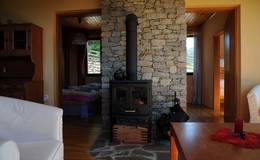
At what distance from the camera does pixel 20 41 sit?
153 inches

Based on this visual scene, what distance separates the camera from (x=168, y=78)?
3.85 m

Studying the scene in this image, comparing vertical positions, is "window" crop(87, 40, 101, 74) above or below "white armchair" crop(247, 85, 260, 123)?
above

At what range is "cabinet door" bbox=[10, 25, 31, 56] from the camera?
3.84m

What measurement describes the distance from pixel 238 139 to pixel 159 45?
8.19 ft

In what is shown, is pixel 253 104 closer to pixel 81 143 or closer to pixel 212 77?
pixel 81 143

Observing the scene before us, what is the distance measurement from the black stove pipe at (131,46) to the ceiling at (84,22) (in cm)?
289

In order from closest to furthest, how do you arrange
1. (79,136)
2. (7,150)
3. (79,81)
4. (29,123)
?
(7,150) < (29,123) < (79,136) < (79,81)

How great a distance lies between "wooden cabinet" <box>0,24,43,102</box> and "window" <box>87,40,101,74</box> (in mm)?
4329

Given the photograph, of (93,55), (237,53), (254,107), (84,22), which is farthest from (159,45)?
(93,55)

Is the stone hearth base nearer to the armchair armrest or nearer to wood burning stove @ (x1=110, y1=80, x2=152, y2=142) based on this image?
wood burning stove @ (x1=110, y1=80, x2=152, y2=142)

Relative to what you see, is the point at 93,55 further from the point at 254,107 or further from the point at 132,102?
the point at 254,107

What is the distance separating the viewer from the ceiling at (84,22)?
6.44 meters

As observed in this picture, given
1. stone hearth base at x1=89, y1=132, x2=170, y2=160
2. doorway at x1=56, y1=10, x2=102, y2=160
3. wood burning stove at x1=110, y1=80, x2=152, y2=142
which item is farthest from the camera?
doorway at x1=56, y1=10, x2=102, y2=160

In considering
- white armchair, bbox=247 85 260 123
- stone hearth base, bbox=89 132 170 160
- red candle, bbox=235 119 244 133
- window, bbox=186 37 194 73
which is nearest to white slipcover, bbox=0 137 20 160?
red candle, bbox=235 119 244 133
